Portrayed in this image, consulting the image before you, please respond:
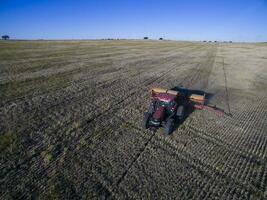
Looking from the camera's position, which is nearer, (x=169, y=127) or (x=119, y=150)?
(x=119, y=150)

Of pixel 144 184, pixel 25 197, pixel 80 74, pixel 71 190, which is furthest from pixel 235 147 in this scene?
pixel 80 74

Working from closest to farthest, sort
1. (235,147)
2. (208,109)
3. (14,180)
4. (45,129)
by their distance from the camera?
(14,180) < (235,147) < (45,129) < (208,109)

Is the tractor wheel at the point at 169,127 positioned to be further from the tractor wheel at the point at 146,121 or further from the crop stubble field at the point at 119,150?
the tractor wheel at the point at 146,121

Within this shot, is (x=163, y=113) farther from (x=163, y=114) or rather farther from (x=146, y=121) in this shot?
(x=146, y=121)

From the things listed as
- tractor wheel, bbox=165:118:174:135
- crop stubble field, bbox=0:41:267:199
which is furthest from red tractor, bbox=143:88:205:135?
crop stubble field, bbox=0:41:267:199

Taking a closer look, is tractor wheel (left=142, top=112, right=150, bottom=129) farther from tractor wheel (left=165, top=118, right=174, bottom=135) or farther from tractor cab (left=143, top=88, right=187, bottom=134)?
tractor wheel (left=165, top=118, right=174, bottom=135)

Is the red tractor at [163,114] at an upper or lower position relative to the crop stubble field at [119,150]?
upper

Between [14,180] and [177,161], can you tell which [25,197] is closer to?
[14,180]

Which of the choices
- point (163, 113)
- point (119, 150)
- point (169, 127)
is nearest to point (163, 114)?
point (163, 113)

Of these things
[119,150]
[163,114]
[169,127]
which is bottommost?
[119,150]

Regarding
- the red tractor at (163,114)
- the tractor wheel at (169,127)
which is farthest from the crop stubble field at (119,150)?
the red tractor at (163,114)

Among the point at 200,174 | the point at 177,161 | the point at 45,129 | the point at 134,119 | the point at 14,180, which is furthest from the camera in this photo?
the point at 134,119
